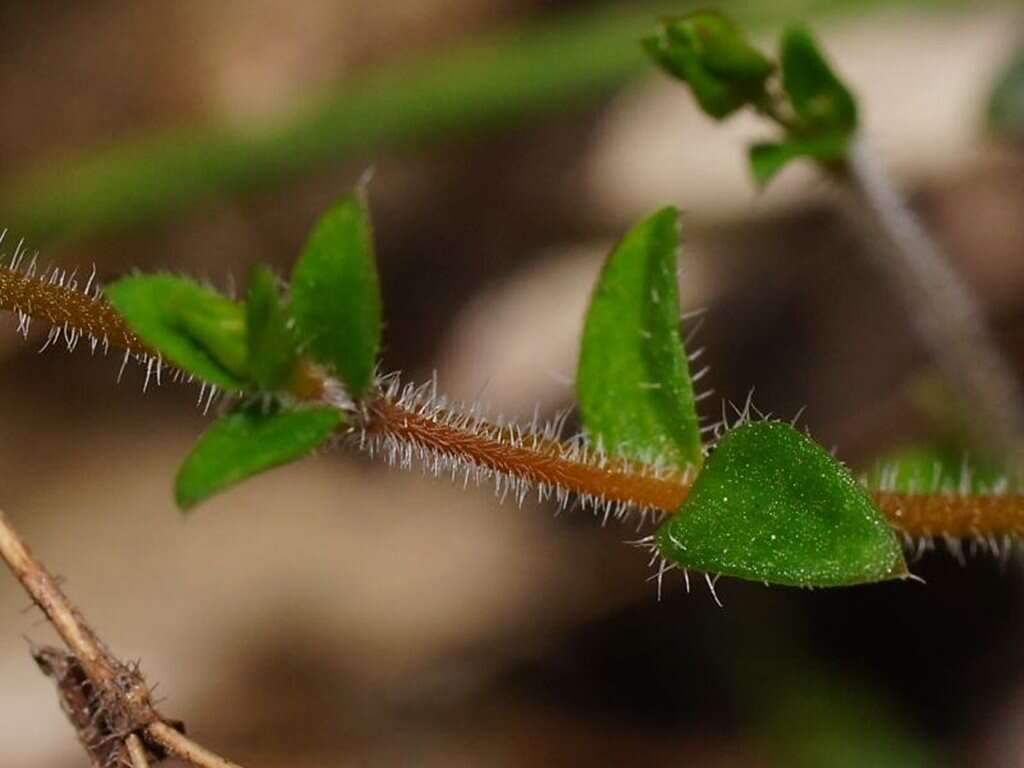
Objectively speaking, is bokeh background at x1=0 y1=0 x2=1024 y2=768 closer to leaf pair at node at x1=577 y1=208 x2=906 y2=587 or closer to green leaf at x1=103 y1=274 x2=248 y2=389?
leaf pair at node at x1=577 y1=208 x2=906 y2=587

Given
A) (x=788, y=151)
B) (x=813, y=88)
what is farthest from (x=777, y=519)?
(x=813, y=88)

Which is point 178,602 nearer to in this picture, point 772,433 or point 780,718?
point 780,718

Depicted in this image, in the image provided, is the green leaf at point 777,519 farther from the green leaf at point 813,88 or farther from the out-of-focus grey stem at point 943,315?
the out-of-focus grey stem at point 943,315

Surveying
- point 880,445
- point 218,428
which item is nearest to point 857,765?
point 880,445

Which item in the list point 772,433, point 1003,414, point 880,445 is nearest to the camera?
point 772,433

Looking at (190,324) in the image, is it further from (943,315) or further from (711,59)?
(943,315)

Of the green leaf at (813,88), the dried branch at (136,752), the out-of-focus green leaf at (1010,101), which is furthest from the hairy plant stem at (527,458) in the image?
the out-of-focus green leaf at (1010,101)
